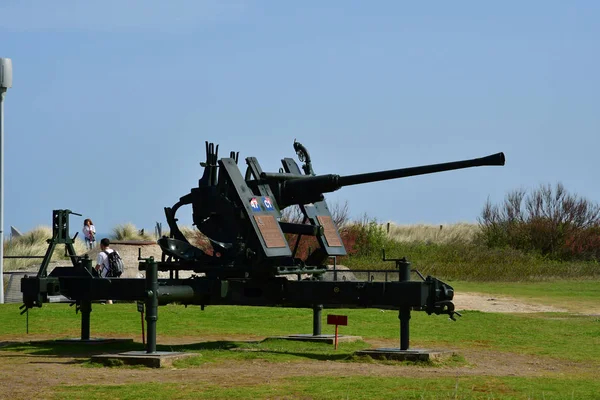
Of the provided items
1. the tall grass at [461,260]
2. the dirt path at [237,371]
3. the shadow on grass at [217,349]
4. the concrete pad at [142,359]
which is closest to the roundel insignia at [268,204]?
Result: the shadow on grass at [217,349]

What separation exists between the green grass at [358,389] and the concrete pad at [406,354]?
4.67ft

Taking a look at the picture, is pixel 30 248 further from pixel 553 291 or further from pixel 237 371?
pixel 237 371

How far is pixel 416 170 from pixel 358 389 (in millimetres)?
4478

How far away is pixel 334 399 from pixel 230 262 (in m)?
4.65

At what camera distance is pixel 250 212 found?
15930 mm

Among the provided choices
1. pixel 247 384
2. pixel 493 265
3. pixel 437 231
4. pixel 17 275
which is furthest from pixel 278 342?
pixel 437 231

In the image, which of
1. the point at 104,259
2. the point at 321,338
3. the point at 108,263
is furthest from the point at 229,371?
the point at 104,259

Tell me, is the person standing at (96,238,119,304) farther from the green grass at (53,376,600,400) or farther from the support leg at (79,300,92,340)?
the green grass at (53,376,600,400)

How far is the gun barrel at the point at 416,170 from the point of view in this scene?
1566cm

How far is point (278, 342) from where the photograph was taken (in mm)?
17844

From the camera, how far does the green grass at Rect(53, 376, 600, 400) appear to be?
39.8 ft

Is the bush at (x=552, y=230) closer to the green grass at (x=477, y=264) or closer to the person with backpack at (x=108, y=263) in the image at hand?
the green grass at (x=477, y=264)

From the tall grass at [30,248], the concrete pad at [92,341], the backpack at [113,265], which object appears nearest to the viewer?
the concrete pad at [92,341]

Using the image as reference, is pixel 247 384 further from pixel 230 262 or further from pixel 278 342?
pixel 278 342
